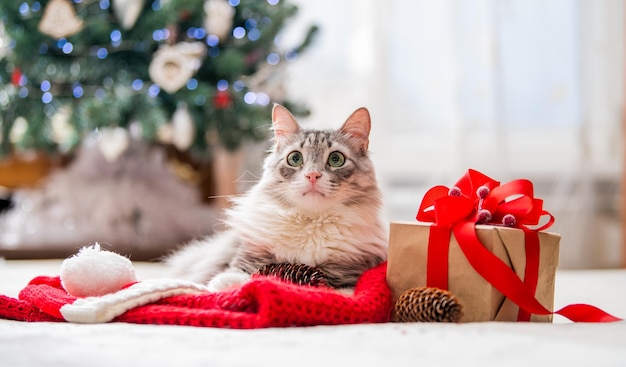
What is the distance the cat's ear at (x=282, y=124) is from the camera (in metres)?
1.25

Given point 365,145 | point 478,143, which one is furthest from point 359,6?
point 365,145

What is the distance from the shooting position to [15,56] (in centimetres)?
226

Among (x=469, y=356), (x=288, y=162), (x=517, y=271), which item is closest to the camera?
(x=469, y=356)

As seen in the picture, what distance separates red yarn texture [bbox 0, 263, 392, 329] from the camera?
89 centimetres

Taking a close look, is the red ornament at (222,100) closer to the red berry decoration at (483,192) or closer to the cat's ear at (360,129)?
the cat's ear at (360,129)

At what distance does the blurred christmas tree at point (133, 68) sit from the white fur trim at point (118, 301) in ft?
4.44

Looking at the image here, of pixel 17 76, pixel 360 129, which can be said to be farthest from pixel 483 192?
pixel 17 76

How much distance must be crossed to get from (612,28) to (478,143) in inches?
30.4

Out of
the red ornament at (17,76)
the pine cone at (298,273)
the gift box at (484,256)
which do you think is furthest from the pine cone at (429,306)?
the red ornament at (17,76)

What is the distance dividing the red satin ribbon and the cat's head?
13cm

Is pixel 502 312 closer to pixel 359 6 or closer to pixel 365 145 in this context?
pixel 365 145

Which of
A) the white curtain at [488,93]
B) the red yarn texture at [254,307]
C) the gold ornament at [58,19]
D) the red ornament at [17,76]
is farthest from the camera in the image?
the white curtain at [488,93]

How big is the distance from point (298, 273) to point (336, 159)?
222 millimetres

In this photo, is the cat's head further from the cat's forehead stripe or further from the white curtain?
the white curtain
